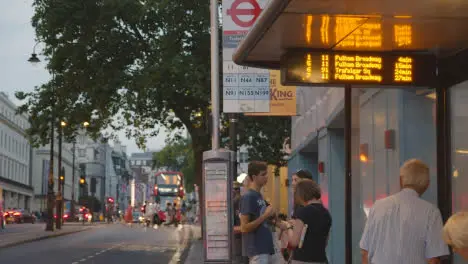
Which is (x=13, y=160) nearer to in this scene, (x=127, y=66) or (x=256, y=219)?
(x=127, y=66)

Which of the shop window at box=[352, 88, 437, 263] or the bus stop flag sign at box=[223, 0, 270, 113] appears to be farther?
the bus stop flag sign at box=[223, 0, 270, 113]

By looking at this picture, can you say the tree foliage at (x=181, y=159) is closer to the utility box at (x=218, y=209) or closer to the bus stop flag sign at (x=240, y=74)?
the bus stop flag sign at (x=240, y=74)

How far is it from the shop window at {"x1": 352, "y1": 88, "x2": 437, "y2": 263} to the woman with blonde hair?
6.13 meters

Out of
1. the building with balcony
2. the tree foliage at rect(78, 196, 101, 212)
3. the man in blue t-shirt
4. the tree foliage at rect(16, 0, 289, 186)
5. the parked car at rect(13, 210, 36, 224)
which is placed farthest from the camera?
the building with balcony

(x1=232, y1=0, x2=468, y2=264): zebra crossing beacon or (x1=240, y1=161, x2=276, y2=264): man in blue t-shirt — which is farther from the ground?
(x1=232, y1=0, x2=468, y2=264): zebra crossing beacon

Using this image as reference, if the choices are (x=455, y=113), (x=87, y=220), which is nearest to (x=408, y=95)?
(x=455, y=113)

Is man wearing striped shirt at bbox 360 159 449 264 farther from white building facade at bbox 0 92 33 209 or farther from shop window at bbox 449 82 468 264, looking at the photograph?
white building facade at bbox 0 92 33 209

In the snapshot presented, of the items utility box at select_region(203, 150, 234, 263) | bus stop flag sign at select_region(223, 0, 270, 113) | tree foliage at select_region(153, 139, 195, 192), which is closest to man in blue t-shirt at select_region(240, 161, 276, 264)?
utility box at select_region(203, 150, 234, 263)

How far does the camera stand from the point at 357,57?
9.17 m

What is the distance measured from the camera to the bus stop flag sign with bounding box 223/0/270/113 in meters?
16.2

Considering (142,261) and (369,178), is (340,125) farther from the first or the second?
(142,261)

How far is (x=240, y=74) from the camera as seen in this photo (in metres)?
17.1

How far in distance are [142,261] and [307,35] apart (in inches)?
713

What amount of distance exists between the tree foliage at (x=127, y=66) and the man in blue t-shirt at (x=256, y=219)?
2297cm
